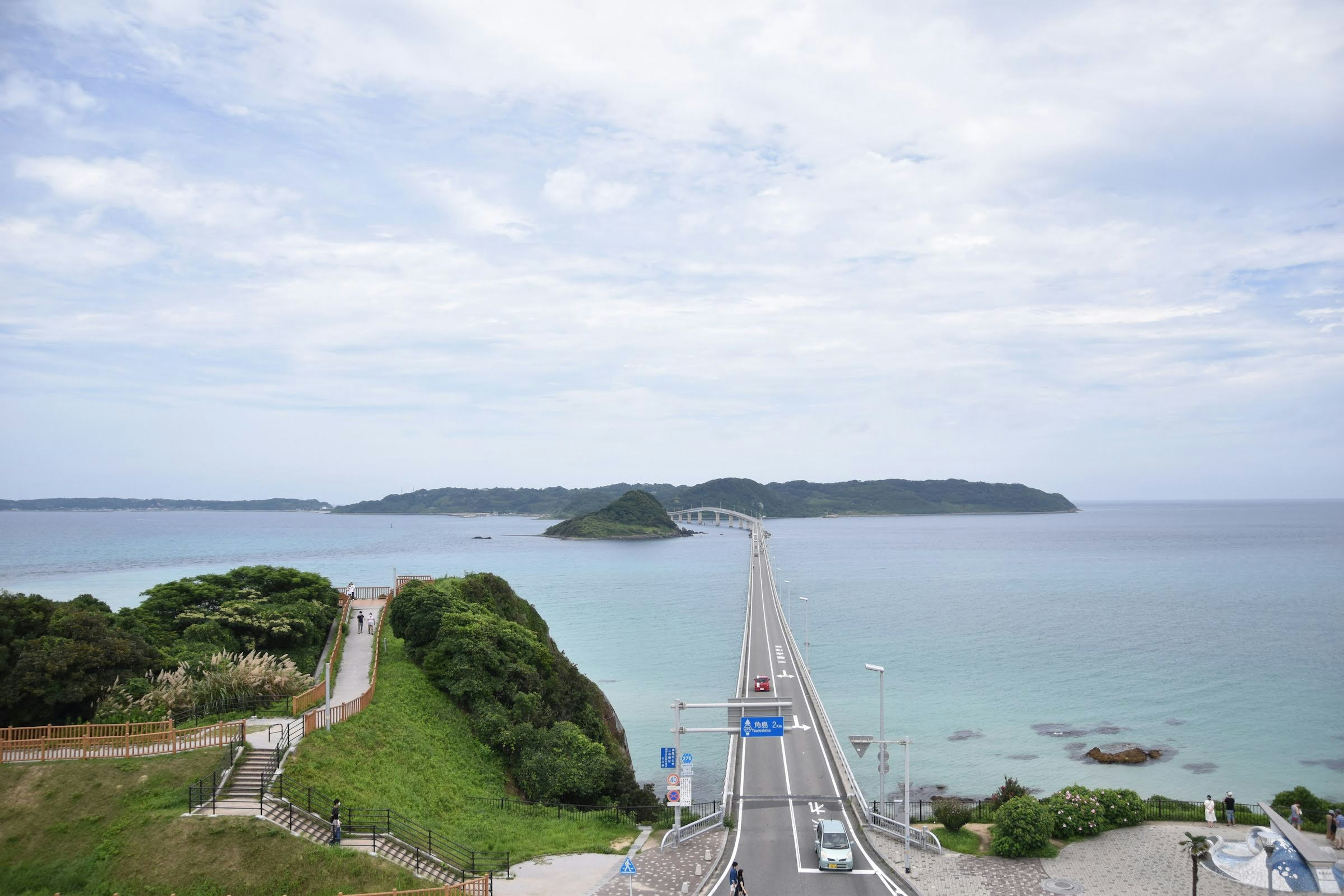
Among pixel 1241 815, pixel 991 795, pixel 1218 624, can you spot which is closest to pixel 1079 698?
pixel 991 795

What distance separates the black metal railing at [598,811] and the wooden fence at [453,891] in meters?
7.97

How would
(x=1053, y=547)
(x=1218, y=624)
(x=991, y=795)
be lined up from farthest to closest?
(x=1053, y=547) → (x=1218, y=624) → (x=991, y=795)

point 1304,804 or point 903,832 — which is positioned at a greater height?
point 1304,804

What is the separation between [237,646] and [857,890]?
96.6ft

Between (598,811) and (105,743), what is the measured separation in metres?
16.4

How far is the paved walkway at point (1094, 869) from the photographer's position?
78.6 feet

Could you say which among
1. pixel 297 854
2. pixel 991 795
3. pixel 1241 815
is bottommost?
pixel 991 795

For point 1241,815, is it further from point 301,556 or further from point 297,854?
point 301,556

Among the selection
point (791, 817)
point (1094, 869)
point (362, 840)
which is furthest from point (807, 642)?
point (362, 840)

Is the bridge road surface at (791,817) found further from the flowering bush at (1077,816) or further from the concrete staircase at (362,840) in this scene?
the concrete staircase at (362,840)

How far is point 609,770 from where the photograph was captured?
108 ft

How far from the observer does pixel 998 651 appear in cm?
7600

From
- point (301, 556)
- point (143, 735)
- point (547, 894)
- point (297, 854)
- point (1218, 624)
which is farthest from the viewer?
point (301, 556)

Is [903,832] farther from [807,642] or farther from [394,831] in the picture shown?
[807,642]
